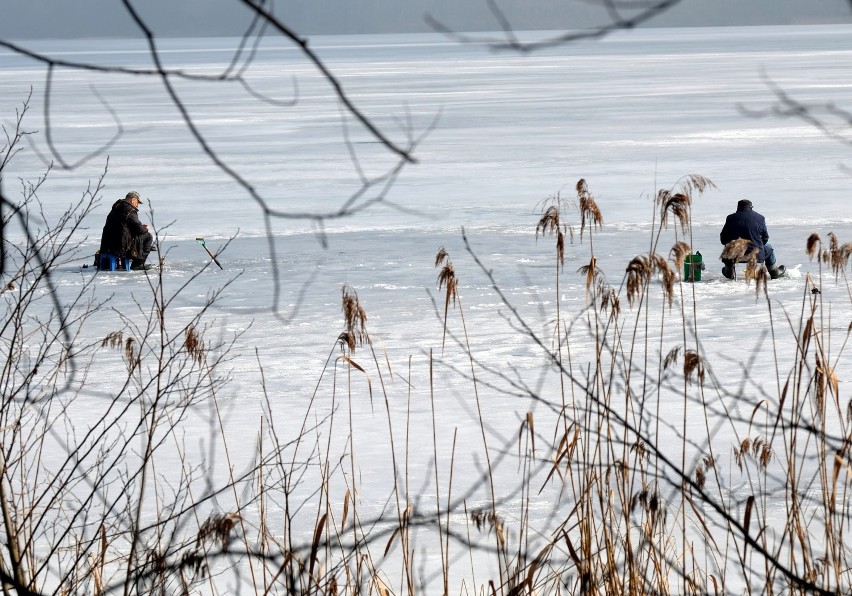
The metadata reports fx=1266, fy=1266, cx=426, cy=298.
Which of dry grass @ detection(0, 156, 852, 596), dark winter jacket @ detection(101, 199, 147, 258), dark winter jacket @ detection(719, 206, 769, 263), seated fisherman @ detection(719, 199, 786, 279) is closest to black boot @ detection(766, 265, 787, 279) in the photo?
seated fisherman @ detection(719, 199, 786, 279)

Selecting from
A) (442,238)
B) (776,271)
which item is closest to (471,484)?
(776,271)

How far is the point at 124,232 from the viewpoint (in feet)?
37.7

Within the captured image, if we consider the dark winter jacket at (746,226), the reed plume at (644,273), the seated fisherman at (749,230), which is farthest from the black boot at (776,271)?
the reed plume at (644,273)

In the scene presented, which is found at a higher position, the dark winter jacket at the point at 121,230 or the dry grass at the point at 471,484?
the dark winter jacket at the point at 121,230

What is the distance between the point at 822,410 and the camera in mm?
2662

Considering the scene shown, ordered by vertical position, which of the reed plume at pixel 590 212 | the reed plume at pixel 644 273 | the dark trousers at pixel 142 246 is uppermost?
the reed plume at pixel 590 212

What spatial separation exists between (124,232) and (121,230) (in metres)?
0.03

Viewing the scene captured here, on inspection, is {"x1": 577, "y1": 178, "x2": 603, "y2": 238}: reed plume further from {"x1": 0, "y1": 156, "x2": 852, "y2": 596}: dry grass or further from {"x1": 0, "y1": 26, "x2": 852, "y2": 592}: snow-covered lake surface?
{"x1": 0, "y1": 26, "x2": 852, "y2": 592}: snow-covered lake surface

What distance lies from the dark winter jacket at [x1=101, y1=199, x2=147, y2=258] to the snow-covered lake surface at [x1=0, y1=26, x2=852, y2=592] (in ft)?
0.84

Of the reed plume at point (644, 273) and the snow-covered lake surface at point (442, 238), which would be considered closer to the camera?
the reed plume at point (644, 273)

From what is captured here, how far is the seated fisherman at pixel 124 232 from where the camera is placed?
452 inches

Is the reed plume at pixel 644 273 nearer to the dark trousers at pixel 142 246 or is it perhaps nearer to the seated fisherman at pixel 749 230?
the seated fisherman at pixel 749 230

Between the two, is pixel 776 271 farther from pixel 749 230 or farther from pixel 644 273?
pixel 644 273

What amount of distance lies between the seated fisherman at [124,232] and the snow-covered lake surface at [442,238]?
25 centimetres
